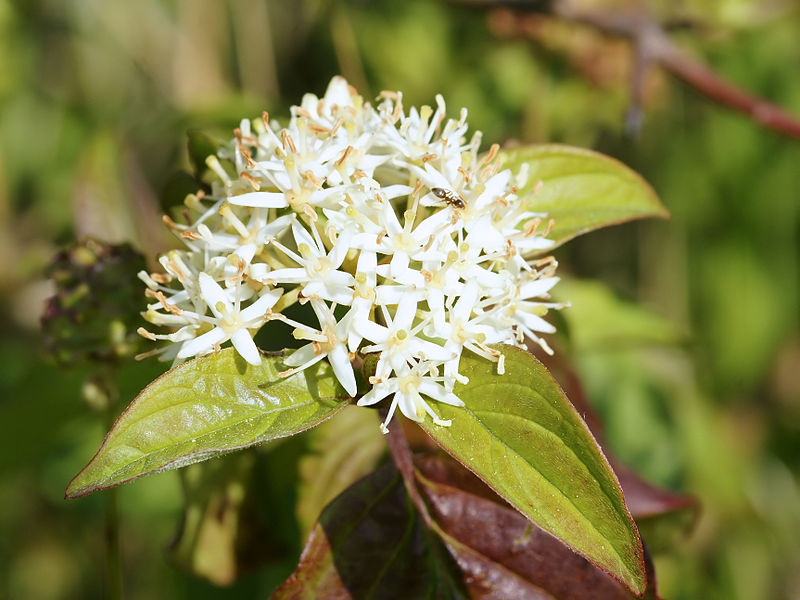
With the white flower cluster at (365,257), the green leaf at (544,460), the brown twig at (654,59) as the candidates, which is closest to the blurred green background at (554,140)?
the brown twig at (654,59)

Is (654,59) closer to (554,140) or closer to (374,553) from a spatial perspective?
(554,140)

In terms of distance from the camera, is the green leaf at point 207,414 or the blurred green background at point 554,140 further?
the blurred green background at point 554,140

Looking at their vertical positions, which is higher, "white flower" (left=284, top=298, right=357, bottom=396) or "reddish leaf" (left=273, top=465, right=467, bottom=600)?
"white flower" (left=284, top=298, right=357, bottom=396)

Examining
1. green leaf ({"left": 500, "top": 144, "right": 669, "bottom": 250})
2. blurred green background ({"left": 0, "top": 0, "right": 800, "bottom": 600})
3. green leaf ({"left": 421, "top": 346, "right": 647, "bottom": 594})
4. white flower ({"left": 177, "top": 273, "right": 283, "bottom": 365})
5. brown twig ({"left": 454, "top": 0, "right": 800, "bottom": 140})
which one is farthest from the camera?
blurred green background ({"left": 0, "top": 0, "right": 800, "bottom": 600})

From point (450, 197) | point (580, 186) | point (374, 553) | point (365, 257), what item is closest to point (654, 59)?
point (580, 186)

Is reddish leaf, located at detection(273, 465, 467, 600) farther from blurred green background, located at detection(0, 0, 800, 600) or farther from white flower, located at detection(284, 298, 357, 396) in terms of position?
blurred green background, located at detection(0, 0, 800, 600)

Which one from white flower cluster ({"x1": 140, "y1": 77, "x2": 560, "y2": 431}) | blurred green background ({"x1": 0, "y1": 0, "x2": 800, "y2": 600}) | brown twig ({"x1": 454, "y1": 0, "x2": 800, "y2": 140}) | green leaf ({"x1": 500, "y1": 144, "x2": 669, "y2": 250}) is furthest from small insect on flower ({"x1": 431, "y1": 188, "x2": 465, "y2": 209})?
blurred green background ({"x1": 0, "y1": 0, "x2": 800, "y2": 600})

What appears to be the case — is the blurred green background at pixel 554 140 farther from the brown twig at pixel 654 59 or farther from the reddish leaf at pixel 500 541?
the reddish leaf at pixel 500 541
